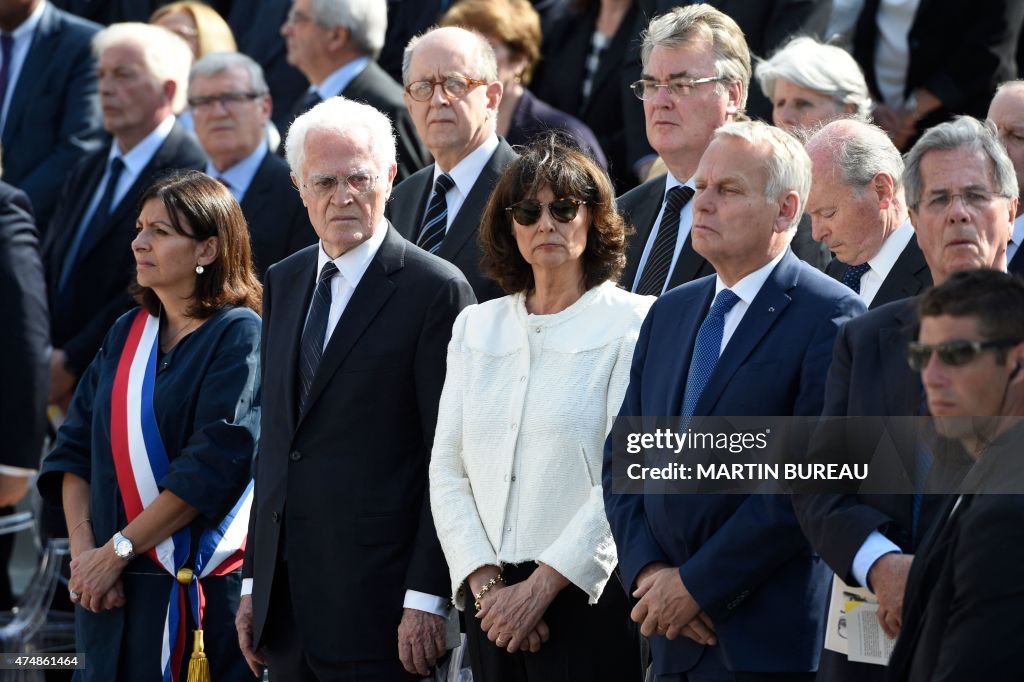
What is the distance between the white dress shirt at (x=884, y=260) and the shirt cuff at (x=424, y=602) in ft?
5.51

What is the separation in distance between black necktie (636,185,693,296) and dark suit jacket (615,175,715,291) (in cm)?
5

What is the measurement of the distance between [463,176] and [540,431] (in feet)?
5.56

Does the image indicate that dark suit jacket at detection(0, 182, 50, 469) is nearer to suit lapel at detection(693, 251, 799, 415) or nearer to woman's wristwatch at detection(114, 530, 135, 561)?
woman's wristwatch at detection(114, 530, 135, 561)

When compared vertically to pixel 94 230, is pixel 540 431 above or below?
below

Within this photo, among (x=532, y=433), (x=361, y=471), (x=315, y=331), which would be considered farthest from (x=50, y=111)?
(x=532, y=433)

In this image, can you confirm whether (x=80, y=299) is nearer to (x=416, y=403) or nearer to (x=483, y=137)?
(x=483, y=137)

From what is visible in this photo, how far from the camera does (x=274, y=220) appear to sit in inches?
291

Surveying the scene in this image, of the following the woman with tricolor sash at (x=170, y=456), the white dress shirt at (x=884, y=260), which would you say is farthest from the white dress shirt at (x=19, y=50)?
the white dress shirt at (x=884, y=260)

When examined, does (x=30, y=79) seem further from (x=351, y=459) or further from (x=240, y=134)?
(x=351, y=459)

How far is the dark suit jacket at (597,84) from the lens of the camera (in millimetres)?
8227

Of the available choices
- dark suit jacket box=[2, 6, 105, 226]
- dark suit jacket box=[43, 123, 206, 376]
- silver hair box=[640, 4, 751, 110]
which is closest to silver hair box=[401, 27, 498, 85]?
silver hair box=[640, 4, 751, 110]

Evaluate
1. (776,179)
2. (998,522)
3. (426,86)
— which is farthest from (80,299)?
(998,522)

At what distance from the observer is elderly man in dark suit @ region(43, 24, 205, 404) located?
7.68 meters

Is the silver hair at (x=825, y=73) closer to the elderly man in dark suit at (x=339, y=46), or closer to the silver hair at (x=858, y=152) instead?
the silver hair at (x=858, y=152)
